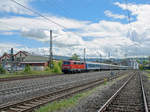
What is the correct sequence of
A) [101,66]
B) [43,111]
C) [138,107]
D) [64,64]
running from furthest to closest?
[101,66] < [64,64] < [138,107] < [43,111]

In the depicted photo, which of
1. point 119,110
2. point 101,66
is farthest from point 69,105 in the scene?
point 101,66

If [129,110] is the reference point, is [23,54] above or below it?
above

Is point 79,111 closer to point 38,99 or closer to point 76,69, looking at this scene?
point 38,99

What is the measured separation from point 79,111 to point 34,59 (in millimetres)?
71750

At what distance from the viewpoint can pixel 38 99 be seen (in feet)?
38.1

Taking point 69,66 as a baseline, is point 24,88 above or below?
below

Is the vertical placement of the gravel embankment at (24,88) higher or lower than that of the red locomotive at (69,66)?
lower

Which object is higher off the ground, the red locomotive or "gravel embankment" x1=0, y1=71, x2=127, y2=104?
the red locomotive

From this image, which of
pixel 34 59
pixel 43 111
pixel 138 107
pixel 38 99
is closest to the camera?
pixel 43 111

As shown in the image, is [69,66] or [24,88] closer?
[24,88]

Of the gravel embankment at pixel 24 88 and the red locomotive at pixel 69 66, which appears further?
the red locomotive at pixel 69 66

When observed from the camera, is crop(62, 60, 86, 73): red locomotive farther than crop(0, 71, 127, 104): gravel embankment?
Yes

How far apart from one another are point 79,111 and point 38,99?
11.9 ft

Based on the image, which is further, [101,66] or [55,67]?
[101,66]
